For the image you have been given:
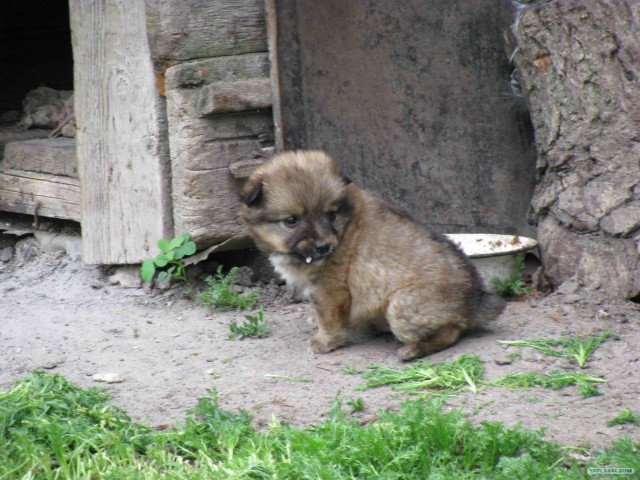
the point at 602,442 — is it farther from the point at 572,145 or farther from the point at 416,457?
the point at 572,145

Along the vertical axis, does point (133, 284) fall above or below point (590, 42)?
below

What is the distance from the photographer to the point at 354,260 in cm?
565

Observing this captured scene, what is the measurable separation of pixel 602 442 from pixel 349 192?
2.20 meters

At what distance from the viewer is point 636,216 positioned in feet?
19.1

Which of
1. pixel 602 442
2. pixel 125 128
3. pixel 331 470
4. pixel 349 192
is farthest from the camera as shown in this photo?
pixel 125 128

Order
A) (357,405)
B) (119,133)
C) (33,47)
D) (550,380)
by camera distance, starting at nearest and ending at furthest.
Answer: (357,405) < (550,380) < (119,133) < (33,47)

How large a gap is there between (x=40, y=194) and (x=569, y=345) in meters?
4.42

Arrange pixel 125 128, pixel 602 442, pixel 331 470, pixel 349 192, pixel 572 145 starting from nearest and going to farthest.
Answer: pixel 331 470
pixel 602 442
pixel 349 192
pixel 572 145
pixel 125 128

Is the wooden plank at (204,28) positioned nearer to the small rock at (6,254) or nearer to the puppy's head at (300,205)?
the puppy's head at (300,205)

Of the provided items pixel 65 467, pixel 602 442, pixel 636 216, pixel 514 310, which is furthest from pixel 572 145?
pixel 65 467

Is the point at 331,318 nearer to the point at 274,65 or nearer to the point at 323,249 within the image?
the point at 323,249

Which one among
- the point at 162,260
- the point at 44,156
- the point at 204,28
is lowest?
the point at 162,260

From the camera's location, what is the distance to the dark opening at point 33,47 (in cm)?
957

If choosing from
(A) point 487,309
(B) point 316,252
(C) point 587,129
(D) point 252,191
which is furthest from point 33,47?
(A) point 487,309
